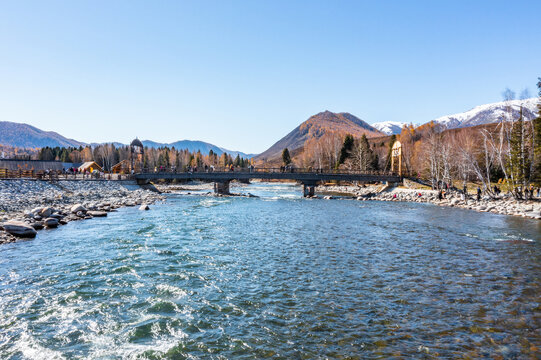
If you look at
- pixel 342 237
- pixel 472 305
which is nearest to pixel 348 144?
pixel 342 237

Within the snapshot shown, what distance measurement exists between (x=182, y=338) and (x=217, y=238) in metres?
13.1

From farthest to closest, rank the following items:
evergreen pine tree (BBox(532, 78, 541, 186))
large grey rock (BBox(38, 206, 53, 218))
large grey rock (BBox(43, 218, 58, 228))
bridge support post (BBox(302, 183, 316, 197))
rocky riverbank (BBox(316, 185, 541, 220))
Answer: bridge support post (BBox(302, 183, 316, 197)), evergreen pine tree (BBox(532, 78, 541, 186)), rocky riverbank (BBox(316, 185, 541, 220)), large grey rock (BBox(38, 206, 53, 218)), large grey rock (BBox(43, 218, 58, 228))

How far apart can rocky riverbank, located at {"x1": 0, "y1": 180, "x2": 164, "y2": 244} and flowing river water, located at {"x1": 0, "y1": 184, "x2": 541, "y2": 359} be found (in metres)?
2.70

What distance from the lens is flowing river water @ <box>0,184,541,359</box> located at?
7.68 metres

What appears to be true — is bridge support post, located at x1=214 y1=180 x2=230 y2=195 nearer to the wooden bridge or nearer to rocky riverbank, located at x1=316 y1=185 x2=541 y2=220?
the wooden bridge

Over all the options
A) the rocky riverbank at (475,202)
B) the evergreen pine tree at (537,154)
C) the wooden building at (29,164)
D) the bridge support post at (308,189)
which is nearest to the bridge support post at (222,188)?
the bridge support post at (308,189)

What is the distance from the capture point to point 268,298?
10.6 m

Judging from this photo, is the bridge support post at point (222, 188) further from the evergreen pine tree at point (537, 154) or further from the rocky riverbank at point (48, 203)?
the evergreen pine tree at point (537, 154)

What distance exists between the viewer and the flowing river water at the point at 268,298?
768 cm

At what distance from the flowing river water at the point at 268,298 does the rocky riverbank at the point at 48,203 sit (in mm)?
2698

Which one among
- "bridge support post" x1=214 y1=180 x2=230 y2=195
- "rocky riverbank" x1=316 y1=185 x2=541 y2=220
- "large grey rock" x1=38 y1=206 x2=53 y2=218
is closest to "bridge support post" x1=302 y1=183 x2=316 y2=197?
"rocky riverbank" x1=316 y1=185 x2=541 y2=220

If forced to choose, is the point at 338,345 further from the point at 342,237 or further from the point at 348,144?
the point at 348,144

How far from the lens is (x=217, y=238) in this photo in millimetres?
21062

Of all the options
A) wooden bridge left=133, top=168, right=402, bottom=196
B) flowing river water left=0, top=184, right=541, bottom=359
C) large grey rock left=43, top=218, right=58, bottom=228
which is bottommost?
flowing river water left=0, top=184, right=541, bottom=359
